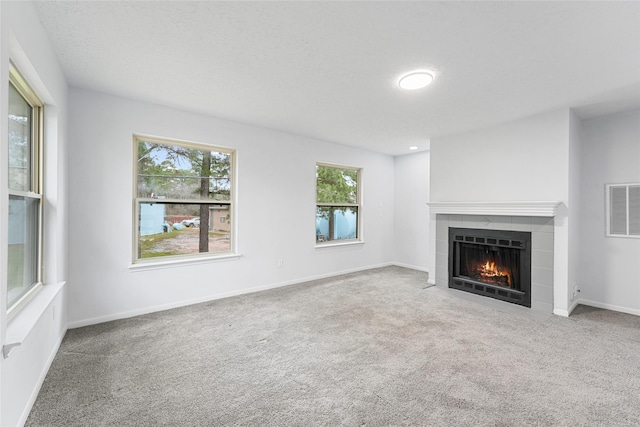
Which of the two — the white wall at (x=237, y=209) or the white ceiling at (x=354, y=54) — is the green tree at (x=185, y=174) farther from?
the white ceiling at (x=354, y=54)

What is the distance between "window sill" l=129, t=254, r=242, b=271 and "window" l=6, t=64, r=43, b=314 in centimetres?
101

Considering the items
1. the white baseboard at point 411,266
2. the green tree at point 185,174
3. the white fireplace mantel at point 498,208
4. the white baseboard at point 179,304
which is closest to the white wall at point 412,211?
the white baseboard at point 411,266

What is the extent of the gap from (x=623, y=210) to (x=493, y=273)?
1611mm

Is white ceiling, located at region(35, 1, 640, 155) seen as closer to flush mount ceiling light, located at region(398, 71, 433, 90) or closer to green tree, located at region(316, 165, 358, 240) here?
flush mount ceiling light, located at region(398, 71, 433, 90)

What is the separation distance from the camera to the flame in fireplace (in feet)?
12.9

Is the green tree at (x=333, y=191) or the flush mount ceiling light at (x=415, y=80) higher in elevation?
the flush mount ceiling light at (x=415, y=80)

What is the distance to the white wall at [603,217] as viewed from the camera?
134 inches

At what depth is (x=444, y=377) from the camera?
6.86ft

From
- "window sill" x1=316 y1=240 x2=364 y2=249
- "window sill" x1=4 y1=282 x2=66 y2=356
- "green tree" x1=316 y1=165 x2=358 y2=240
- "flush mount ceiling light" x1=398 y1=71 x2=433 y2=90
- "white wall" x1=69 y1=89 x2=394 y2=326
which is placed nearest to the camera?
"window sill" x1=4 y1=282 x2=66 y2=356

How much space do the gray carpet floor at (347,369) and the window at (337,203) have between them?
6.86 ft

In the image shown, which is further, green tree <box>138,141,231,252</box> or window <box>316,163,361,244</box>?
window <box>316,163,361,244</box>

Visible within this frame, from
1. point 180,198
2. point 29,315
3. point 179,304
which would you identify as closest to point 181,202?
point 180,198

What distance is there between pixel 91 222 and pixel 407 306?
12.1 feet

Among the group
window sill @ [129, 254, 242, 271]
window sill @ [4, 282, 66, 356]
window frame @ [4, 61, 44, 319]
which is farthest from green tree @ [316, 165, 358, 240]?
window sill @ [4, 282, 66, 356]
